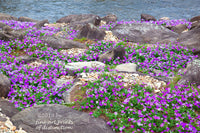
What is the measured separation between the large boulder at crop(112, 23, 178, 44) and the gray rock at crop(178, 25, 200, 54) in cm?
91

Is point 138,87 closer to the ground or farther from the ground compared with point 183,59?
farther from the ground

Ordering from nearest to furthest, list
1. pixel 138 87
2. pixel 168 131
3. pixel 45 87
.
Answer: pixel 168 131, pixel 138 87, pixel 45 87

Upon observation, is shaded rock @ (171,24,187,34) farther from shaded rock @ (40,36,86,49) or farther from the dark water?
shaded rock @ (40,36,86,49)

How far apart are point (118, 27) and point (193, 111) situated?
445 inches

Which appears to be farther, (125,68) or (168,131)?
(125,68)

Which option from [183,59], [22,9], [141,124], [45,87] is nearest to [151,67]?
[183,59]

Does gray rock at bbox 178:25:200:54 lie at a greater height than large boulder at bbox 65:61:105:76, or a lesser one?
greater

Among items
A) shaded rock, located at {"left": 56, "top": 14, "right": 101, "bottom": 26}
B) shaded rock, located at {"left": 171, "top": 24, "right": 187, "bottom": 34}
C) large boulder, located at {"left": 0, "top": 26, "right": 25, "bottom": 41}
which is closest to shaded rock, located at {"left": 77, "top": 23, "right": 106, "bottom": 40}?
shaded rock, located at {"left": 56, "top": 14, "right": 101, "bottom": 26}

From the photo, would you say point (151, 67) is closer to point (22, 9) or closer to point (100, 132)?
point (100, 132)

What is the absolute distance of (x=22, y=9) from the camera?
96.3 ft

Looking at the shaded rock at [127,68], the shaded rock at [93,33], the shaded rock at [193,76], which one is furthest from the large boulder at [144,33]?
the shaded rock at [193,76]

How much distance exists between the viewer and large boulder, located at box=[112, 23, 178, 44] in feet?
50.0

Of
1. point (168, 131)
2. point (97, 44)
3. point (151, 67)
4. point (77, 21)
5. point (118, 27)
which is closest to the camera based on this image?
point (168, 131)

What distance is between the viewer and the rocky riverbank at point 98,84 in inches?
227
